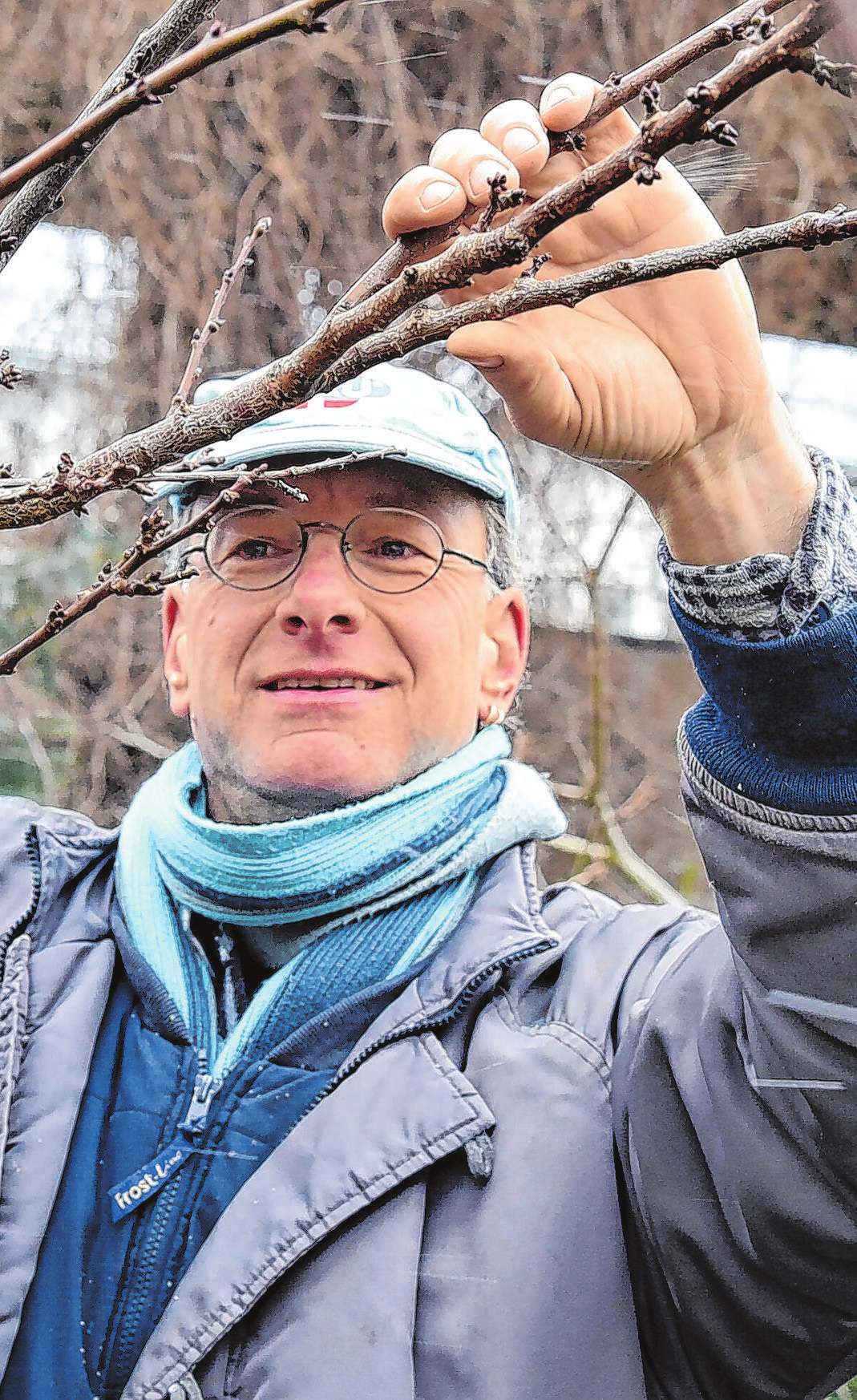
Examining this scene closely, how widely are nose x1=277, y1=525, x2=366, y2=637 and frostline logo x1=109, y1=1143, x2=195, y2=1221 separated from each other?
2.40 feet

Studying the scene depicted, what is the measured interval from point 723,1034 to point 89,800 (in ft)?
12.4

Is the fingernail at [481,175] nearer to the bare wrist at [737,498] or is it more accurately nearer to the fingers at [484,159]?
the fingers at [484,159]

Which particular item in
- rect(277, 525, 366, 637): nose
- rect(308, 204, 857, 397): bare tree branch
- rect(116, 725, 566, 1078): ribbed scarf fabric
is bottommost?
rect(116, 725, 566, 1078): ribbed scarf fabric

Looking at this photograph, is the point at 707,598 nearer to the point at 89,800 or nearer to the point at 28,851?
the point at 28,851

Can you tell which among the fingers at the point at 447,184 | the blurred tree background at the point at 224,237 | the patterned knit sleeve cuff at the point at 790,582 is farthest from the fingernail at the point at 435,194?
the blurred tree background at the point at 224,237

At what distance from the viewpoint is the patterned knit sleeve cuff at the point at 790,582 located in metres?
1.12

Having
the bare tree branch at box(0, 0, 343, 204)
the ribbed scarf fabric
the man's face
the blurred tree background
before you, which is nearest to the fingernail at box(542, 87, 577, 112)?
the bare tree branch at box(0, 0, 343, 204)

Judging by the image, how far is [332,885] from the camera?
166 cm

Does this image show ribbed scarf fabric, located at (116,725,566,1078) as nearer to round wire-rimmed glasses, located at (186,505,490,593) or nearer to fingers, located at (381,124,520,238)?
round wire-rimmed glasses, located at (186,505,490,593)

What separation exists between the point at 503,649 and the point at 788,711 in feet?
2.95

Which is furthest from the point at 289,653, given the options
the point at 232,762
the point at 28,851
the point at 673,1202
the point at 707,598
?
the point at 673,1202

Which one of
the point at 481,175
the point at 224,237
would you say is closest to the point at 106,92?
the point at 481,175

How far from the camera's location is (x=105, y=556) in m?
4.50

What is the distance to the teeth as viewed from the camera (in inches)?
69.4
